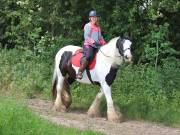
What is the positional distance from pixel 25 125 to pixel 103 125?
7.16 feet

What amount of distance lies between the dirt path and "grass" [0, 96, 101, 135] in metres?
0.72

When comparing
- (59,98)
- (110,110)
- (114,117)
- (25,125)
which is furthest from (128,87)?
(25,125)

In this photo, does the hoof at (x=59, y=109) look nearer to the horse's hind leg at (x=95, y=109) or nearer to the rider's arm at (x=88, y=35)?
the horse's hind leg at (x=95, y=109)

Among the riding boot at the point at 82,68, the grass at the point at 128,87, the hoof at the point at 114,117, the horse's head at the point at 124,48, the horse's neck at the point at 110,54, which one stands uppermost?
the horse's head at the point at 124,48

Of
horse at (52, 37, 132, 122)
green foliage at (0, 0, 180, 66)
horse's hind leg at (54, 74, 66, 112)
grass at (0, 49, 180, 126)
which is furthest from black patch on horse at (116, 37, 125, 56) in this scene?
green foliage at (0, 0, 180, 66)

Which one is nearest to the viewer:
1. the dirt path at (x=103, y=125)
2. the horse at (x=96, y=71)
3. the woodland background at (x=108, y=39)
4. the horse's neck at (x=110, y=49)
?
the dirt path at (x=103, y=125)

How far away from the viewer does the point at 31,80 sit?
15.9 m

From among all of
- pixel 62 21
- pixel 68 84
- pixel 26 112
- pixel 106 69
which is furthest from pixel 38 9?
pixel 26 112

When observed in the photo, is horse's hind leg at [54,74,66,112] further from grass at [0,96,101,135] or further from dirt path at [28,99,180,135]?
grass at [0,96,101,135]

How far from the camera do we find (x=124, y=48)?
12.1 m

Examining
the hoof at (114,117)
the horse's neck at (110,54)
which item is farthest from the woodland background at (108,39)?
the horse's neck at (110,54)

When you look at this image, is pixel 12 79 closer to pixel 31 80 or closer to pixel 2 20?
pixel 31 80

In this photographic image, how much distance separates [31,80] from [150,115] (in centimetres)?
409

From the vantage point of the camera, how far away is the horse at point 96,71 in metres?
12.4
